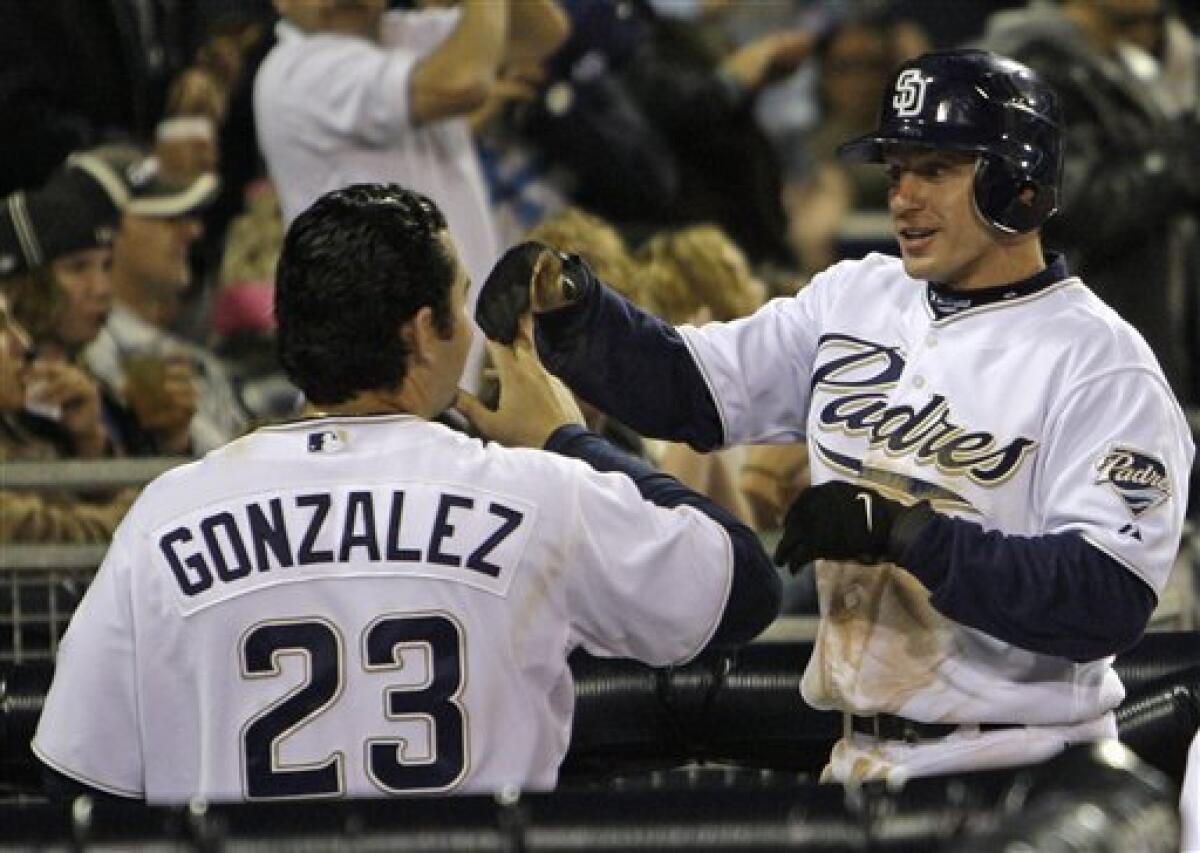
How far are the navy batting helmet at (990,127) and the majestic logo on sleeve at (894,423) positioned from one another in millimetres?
297

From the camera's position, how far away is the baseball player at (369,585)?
410cm

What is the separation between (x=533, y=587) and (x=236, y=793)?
0.50m

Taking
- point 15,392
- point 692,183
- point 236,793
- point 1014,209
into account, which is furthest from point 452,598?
point 692,183

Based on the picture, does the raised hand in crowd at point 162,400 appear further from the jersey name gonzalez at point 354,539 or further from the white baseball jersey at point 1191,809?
the white baseball jersey at point 1191,809

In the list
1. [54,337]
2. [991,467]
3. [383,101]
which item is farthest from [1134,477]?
[54,337]

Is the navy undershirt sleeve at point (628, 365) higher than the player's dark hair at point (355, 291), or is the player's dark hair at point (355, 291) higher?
the player's dark hair at point (355, 291)

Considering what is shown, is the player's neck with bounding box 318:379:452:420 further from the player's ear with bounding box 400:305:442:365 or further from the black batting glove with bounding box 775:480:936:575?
the black batting glove with bounding box 775:480:936:575

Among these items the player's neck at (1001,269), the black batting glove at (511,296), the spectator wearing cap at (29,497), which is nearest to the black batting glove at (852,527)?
the player's neck at (1001,269)

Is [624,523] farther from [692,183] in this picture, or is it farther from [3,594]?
[692,183]

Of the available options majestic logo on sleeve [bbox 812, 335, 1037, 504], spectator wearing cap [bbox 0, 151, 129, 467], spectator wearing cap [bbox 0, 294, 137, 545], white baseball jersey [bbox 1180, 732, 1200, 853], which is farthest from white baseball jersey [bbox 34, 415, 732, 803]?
spectator wearing cap [bbox 0, 151, 129, 467]

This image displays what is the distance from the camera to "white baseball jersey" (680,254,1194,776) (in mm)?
4363

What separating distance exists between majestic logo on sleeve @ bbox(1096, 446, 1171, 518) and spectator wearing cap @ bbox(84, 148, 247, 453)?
11.3 feet

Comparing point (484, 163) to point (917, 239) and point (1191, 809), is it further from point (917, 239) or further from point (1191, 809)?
point (1191, 809)

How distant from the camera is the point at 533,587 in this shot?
4.15 metres
